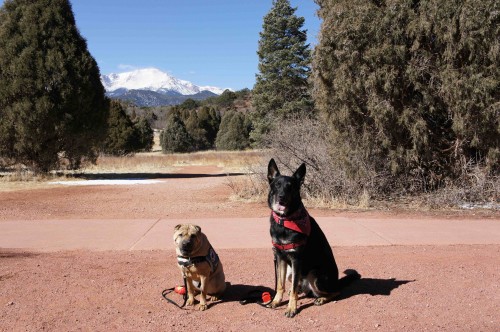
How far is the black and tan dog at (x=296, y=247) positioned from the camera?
15.0 feet

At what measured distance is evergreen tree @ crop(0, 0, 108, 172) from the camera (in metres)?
20.2

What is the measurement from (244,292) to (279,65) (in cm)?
3004

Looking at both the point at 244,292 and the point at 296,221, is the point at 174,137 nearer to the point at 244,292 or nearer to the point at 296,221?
the point at 244,292

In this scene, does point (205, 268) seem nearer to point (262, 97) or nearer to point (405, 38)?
point (405, 38)

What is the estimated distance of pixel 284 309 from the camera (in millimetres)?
4867

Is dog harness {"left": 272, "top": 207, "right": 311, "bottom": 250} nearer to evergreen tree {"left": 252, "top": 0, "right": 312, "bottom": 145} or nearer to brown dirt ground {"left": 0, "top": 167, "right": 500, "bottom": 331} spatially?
brown dirt ground {"left": 0, "top": 167, "right": 500, "bottom": 331}

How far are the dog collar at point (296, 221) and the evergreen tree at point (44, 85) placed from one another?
59.1 feet

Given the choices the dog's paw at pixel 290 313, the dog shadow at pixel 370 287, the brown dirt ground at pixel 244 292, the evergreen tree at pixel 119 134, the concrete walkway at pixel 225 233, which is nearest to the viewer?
the brown dirt ground at pixel 244 292

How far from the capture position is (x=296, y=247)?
4.55 m

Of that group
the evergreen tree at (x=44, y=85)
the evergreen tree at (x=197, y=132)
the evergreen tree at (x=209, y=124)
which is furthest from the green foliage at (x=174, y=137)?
the evergreen tree at (x=44, y=85)

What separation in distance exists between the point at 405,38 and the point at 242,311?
8.95 m

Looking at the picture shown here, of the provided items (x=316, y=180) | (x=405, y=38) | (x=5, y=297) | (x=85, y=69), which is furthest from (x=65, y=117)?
(x=5, y=297)

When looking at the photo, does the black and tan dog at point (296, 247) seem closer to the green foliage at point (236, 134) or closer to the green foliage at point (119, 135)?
the green foliage at point (119, 135)

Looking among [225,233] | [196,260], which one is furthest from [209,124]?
[196,260]
